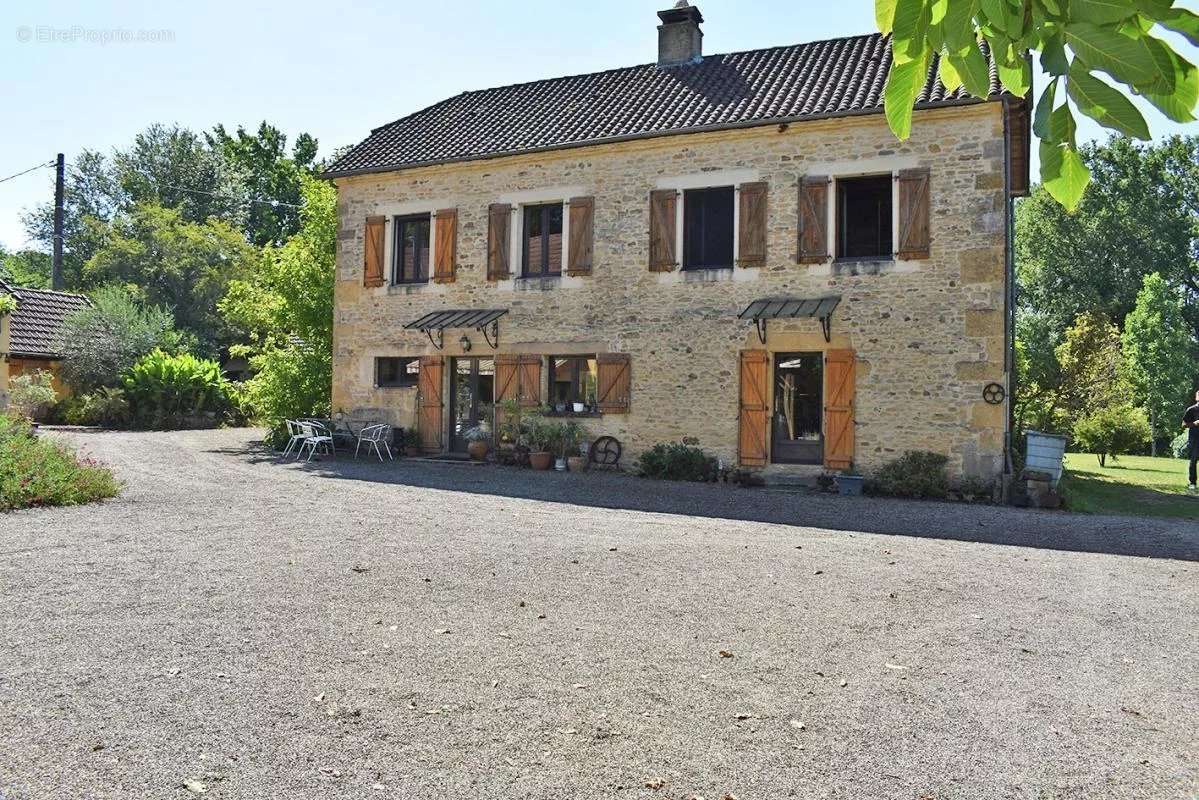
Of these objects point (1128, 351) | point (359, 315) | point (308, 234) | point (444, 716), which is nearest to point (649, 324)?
point (359, 315)

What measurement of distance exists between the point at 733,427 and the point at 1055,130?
39.0 feet

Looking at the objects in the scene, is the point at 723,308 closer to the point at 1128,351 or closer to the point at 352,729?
the point at 352,729

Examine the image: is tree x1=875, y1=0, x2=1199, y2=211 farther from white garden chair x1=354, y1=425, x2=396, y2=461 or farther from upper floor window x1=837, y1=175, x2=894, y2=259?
white garden chair x1=354, y1=425, x2=396, y2=461

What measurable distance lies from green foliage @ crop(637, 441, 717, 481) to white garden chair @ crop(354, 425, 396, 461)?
4995 mm

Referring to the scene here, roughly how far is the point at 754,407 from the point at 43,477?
9201 mm

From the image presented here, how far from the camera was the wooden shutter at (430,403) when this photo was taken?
50.8 ft

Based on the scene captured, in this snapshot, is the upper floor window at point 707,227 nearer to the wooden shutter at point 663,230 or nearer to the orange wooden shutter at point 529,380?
the wooden shutter at point 663,230

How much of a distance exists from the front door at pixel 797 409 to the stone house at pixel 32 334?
19334 millimetres

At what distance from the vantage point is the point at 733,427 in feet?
43.3

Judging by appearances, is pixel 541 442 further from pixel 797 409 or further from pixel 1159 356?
pixel 1159 356

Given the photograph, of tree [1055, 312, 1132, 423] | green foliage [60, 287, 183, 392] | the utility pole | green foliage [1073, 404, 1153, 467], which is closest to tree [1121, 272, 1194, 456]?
green foliage [1073, 404, 1153, 467]

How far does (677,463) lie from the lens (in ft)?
44.0

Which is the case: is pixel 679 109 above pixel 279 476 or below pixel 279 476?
above

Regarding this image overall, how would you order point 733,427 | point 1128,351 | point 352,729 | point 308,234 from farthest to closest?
point 1128,351 → point 308,234 → point 733,427 → point 352,729
